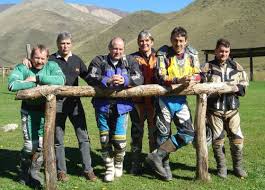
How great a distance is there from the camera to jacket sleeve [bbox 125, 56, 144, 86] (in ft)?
24.2

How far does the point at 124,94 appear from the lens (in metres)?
7.29

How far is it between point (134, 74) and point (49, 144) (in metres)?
1.65

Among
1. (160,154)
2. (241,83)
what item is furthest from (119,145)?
(241,83)

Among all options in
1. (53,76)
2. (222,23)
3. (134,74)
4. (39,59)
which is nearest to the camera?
(53,76)

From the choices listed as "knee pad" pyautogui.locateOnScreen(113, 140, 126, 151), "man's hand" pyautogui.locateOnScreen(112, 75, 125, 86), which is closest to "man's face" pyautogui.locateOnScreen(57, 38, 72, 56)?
"man's hand" pyautogui.locateOnScreen(112, 75, 125, 86)

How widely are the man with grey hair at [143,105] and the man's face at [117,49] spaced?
0.61 metres

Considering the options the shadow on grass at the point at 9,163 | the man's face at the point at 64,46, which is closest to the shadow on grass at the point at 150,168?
the shadow on grass at the point at 9,163

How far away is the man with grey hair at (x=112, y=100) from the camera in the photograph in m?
7.36

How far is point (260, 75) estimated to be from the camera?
3591cm

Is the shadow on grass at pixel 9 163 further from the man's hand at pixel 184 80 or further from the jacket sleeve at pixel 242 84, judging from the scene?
the jacket sleeve at pixel 242 84

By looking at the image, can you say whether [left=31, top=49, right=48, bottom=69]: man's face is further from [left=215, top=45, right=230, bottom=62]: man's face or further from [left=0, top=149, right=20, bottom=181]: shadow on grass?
[left=215, top=45, right=230, bottom=62]: man's face

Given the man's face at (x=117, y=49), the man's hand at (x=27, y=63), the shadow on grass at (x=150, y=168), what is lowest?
the shadow on grass at (x=150, y=168)

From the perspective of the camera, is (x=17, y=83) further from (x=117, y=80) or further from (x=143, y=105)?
(x=143, y=105)

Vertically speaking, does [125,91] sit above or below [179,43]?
below
